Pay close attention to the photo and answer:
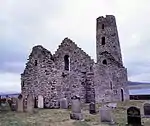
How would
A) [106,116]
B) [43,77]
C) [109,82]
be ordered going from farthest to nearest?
[109,82]
[43,77]
[106,116]

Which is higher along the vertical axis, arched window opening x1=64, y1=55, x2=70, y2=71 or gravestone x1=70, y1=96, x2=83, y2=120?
arched window opening x1=64, y1=55, x2=70, y2=71

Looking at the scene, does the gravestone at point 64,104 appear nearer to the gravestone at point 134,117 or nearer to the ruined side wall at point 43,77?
the ruined side wall at point 43,77

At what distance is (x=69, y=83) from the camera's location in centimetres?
2167

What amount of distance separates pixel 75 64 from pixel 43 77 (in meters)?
3.20

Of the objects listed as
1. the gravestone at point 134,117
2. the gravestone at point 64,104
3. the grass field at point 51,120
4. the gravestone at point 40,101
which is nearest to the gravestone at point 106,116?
the grass field at point 51,120

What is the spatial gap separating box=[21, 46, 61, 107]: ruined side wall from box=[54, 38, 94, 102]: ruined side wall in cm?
91

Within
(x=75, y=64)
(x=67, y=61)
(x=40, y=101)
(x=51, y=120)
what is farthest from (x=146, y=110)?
(x=67, y=61)

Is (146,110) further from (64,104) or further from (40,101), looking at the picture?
(40,101)

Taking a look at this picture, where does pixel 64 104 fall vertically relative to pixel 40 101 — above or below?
below

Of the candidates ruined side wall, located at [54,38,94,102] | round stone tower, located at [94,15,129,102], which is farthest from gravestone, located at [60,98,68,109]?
round stone tower, located at [94,15,129,102]

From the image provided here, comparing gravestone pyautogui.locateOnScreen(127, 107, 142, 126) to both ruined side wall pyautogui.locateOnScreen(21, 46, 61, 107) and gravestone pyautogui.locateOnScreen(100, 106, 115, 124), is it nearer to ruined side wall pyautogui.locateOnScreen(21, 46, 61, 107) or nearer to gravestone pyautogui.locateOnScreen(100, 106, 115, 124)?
gravestone pyautogui.locateOnScreen(100, 106, 115, 124)

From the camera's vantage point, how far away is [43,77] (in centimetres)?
2145

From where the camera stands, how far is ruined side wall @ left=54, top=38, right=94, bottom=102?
72.1ft

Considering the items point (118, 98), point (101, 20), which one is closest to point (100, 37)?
point (101, 20)
